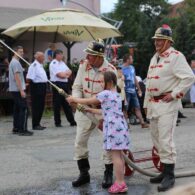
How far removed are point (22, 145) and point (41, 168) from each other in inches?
87.2

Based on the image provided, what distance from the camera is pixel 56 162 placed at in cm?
770

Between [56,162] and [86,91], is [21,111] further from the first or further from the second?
[86,91]

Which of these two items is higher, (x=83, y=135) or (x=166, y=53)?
(x=166, y=53)

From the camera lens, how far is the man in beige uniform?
19.4 feet

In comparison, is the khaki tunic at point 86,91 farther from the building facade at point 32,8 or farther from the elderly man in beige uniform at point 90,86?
the building facade at point 32,8

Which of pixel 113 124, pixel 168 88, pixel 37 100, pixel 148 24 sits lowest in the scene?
pixel 37 100

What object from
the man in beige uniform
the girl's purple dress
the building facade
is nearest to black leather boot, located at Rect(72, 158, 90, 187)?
the girl's purple dress

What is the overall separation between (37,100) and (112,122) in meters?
6.29

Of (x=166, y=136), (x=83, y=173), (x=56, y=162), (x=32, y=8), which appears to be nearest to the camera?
(x=166, y=136)

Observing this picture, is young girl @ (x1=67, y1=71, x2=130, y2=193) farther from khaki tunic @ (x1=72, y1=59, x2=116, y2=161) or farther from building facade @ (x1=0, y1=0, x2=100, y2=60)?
building facade @ (x1=0, y1=0, x2=100, y2=60)

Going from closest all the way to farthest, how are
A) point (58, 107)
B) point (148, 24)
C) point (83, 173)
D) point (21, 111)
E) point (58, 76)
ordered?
point (83, 173), point (21, 111), point (58, 76), point (58, 107), point (148, 24)

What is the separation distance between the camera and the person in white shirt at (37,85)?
454 inches

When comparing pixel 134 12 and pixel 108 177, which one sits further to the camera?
pixel 134 12

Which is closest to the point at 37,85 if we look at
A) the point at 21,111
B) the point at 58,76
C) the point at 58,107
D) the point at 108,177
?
the point at 58,76
